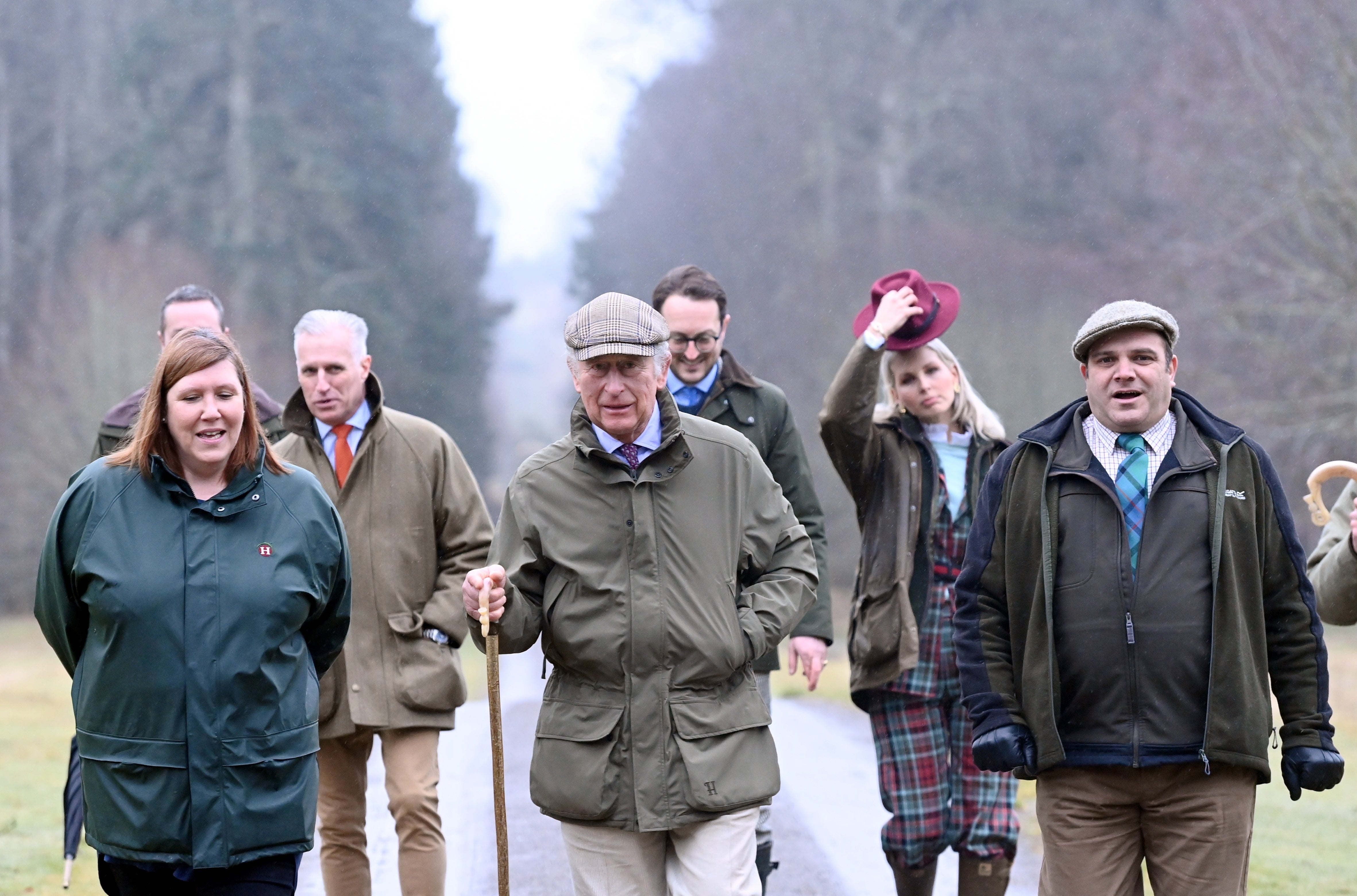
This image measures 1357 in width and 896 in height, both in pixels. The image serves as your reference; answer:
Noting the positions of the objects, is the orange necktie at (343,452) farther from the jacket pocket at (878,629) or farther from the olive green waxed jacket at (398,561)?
the jacket pocket at (878,629)

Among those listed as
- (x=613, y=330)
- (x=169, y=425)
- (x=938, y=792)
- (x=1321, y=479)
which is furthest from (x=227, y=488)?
(x=1321, y=479)

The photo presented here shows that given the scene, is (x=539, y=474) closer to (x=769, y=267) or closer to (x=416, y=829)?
(x=416, y=829)

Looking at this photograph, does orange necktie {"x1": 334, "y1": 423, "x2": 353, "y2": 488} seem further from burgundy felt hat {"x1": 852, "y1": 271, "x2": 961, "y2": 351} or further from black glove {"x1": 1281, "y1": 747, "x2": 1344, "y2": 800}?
black glove {"x1": 1281, "y1": 747, "x2": 1344, "y2": 800}

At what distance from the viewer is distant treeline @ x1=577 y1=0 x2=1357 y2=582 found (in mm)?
20984

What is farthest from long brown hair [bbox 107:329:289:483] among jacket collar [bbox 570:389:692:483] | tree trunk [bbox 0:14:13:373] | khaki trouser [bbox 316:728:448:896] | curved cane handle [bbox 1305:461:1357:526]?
tree trunk [bbox 0:14:13:373]

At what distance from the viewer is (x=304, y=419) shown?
20.6 feet

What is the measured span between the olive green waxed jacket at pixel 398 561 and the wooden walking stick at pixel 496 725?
1.29 meters

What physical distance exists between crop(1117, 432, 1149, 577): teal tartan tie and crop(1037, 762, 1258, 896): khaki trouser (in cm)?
59

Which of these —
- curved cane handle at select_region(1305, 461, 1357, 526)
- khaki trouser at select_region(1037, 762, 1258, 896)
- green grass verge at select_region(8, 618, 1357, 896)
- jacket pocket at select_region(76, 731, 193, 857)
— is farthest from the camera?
green grass verge at select_region(8, 618, 1357, 896)

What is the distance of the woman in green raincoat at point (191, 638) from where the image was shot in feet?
14.0

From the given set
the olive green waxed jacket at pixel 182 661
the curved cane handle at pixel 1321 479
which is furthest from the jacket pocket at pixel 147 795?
the curved cane handle at pixel 1321 479

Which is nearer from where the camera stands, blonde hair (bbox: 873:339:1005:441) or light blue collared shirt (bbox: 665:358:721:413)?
blonde hair (bbox: 873:339:1005:441)

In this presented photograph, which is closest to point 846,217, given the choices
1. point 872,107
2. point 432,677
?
point 872,107

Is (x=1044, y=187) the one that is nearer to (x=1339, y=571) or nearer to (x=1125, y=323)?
(x=1339, y=571)
